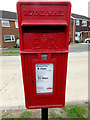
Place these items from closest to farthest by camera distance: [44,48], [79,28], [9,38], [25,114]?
[44,48]
[25,114]
[9,38]
[79,28]

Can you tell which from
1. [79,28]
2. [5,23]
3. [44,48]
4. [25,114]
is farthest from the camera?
[79,28]

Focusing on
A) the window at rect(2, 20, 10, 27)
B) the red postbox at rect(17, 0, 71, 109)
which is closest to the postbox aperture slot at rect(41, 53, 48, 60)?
the red postbox at rect(17, 0, 71, 109)

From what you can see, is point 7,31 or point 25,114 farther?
point 7,31

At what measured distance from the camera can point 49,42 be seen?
51.2 inches

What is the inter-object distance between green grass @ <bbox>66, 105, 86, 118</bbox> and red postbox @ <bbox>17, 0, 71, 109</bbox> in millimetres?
814

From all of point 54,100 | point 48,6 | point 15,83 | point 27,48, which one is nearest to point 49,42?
point 27,48

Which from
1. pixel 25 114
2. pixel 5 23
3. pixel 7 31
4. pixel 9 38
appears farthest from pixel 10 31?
pixel 25 114

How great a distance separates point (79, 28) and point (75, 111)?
23.1 m

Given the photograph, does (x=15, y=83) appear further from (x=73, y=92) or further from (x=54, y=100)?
(x=54, y=100)

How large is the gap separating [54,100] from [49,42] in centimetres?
88

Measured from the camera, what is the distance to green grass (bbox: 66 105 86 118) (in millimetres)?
2105

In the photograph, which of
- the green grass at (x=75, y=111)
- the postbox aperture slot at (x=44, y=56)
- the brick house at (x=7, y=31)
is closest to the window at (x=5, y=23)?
the brick house at (x=7, y=31)

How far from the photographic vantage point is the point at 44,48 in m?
1.31

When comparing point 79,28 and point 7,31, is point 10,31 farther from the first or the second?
point 79,28
